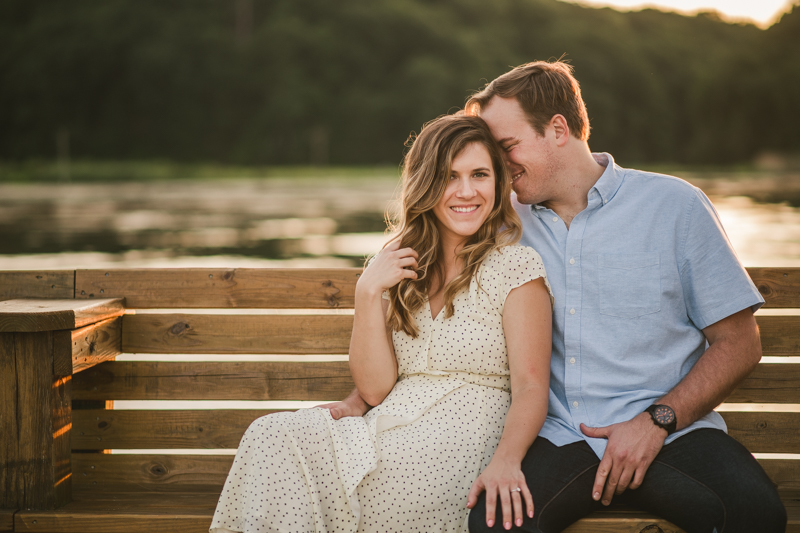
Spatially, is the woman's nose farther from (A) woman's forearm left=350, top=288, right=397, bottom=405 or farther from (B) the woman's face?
(A) woman's forearm left=350, top=288, right=397, bottom=405

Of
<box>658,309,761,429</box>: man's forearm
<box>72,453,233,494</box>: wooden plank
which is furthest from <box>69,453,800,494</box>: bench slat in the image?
<box>658,309,761,429</box>: man's forearm

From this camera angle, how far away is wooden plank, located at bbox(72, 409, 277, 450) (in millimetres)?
2818

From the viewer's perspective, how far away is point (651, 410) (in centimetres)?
225

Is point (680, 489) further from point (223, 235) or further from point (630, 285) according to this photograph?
point (223, 235)

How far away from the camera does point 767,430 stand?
2707 mm

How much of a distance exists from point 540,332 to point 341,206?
2021 centimetres

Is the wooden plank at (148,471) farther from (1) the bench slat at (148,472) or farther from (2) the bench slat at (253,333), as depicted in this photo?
(2) the bench slat at (253,333)

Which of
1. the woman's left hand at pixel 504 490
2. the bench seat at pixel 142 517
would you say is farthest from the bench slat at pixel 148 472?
the woman's left hand at pixel 504 490

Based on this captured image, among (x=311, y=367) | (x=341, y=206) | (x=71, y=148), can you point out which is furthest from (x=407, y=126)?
(x=311, y=367)

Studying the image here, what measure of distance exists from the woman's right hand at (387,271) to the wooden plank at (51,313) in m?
0.95

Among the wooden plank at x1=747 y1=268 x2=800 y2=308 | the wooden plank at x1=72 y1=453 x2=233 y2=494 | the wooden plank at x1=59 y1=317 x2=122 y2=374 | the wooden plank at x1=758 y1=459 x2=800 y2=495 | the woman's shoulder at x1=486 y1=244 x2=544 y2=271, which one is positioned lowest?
the wooden plank at x1=72 y1=453 x2=233 y2=494

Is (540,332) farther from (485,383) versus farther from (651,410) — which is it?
(651,410)

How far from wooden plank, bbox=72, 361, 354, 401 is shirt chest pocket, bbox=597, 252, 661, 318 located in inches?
40.0

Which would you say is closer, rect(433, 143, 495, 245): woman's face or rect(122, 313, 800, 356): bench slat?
rect(433, 143, 495, 245): woman's face
